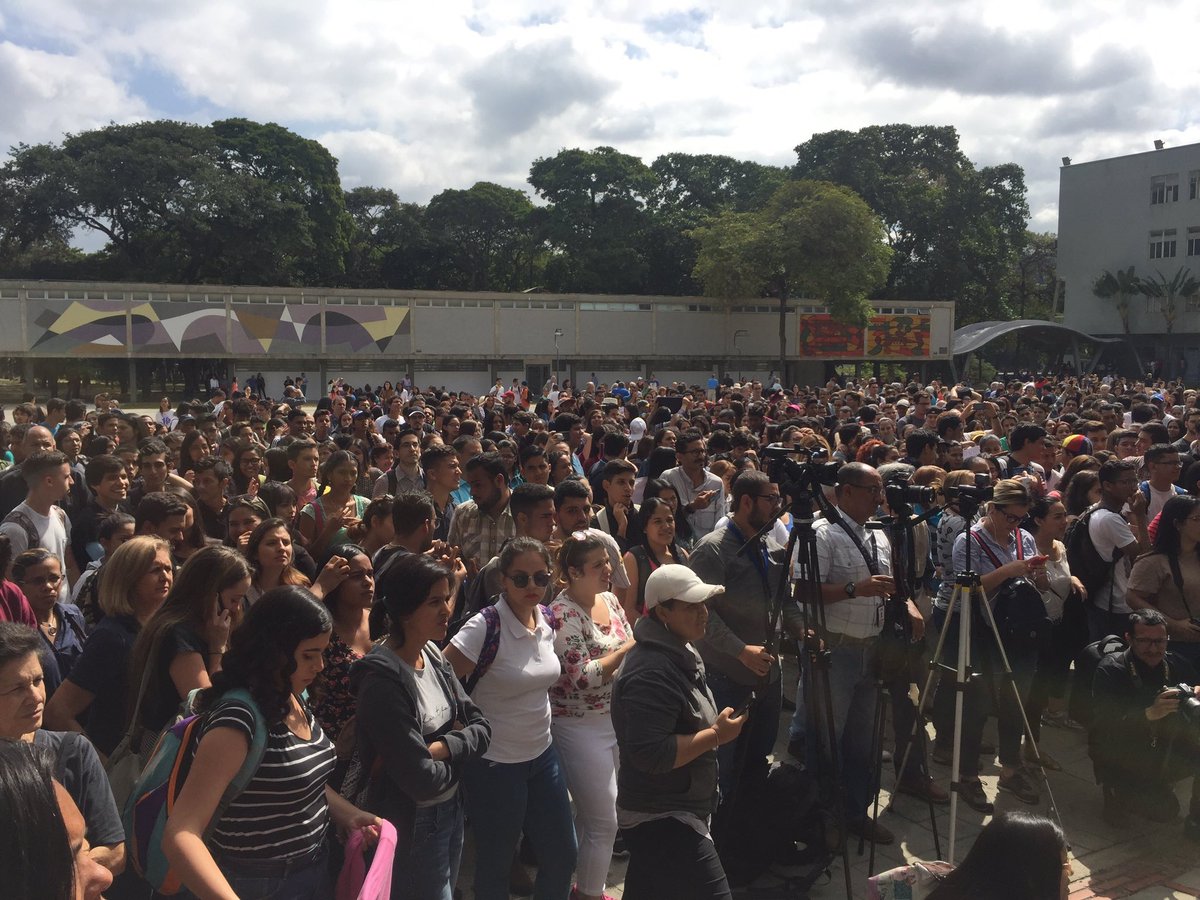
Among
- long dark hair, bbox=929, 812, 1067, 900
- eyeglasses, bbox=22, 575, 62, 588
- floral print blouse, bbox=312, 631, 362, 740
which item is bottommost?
long dark hair, bbox=929, 812, 1067, 900

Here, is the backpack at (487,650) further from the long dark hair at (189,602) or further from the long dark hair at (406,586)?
the long dark hair at (189,602)

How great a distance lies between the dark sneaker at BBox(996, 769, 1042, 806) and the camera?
5148 millimetres

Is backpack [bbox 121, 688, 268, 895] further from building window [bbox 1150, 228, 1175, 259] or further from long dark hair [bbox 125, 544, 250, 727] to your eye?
building window [bbox 1150, 228, 1175, 259]

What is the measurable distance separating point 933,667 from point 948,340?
45104 mm

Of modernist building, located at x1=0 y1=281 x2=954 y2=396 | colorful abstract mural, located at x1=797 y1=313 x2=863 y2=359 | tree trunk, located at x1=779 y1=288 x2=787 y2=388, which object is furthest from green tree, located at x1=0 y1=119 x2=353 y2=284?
colorful abstract mural, located at x1=797 y1=313 x2=863 y2=359

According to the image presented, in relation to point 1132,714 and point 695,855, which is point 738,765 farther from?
point 1132,714

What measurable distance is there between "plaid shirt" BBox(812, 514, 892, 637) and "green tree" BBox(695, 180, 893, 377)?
36.3 metres

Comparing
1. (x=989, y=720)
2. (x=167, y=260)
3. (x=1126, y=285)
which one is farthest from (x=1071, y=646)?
(x=1126, y=285)

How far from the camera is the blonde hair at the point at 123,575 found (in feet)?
11.1

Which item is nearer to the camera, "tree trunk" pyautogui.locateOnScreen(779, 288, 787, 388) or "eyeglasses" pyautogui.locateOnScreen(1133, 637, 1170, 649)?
"eyeglasses" pyautogui.locateOnScreen(1133, 637, 1170, 649)

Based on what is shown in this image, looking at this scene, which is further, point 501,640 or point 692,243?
point 692,243

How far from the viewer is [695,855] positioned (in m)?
3.14

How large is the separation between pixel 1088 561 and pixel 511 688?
4189 millimetres

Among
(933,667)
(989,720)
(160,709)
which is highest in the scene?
(160,709)
